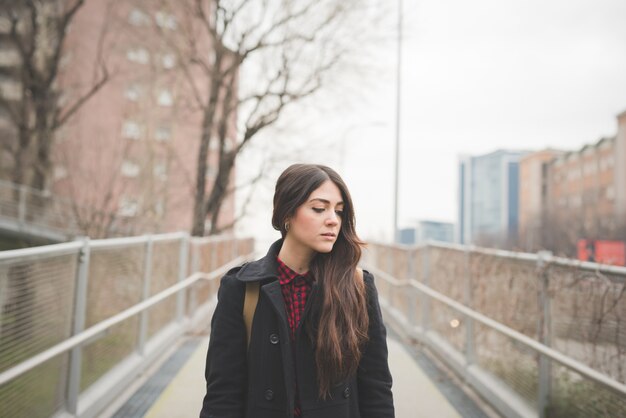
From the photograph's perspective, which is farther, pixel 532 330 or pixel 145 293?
pixel 145 293

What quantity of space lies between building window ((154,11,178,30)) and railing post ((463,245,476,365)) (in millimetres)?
11632

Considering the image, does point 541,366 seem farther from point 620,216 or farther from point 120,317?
point 620,216

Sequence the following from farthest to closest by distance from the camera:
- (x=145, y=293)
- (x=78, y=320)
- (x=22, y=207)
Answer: (x=22, y=207), (x=145, y=293), (x=78, y=320)

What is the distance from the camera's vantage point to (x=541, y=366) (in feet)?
13.1

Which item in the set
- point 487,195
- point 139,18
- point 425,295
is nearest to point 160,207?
point 139,18

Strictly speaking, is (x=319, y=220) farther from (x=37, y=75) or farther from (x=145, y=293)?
(x=37, y=75)

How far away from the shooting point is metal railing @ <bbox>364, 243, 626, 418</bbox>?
3273mm

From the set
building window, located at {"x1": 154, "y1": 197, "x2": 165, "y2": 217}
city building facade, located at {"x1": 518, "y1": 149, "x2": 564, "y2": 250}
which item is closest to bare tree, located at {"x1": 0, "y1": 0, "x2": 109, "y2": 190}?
building window, located at {"x1": 154, "y1": 197, "x2": 165, "y2": 217}

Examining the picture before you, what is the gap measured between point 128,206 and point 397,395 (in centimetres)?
801

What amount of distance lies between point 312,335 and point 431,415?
3131 mm

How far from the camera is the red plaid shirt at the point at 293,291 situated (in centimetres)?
192

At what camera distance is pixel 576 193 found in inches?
2707

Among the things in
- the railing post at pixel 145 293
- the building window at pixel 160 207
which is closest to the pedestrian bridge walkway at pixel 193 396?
the railing post at pixel 145 293

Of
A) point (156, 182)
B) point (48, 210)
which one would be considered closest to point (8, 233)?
point (48, 210)
